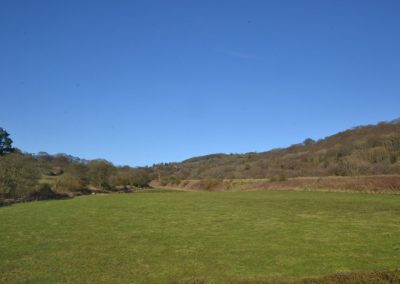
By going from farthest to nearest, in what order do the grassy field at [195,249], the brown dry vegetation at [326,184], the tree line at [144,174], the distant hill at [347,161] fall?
the distant hill at [347,161]
the tree line at [144,174]
the brown dry vegetation at [326,184]
the grassy field at [195,249]

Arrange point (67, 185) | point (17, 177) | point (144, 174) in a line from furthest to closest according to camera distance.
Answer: point (144, 174) < point (67, 185) < point (17, 177)

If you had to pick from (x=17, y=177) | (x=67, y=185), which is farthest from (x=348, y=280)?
(x=67, y=185)

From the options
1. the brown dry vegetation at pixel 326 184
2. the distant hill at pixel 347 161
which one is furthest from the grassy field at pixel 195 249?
the distant hill at pixel 347 161

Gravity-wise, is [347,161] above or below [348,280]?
above

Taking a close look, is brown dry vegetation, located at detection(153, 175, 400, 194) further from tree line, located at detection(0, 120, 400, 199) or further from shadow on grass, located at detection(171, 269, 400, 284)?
shadow on grass, located at detection(171, 269, 400, 284)

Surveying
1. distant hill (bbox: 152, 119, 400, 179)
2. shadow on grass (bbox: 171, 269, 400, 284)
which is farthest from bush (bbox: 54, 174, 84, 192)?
shadow on grass (bbox: 171, 269, 400, 284)

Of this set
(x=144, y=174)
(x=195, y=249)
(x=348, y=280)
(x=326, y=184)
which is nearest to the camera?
(x=348, y=280)

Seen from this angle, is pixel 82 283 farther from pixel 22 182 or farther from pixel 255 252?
pixel 22 182

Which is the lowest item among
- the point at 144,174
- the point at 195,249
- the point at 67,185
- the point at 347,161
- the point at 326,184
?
the point at 195,249

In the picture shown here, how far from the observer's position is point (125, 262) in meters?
11.8

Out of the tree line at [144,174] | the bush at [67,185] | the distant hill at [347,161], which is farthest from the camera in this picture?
the distant hill at [347,161]

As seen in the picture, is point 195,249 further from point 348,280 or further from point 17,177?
point 17,177

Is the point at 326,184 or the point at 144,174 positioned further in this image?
the point at 144,174

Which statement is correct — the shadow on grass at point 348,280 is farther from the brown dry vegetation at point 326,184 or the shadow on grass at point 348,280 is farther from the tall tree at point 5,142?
the tall tree at point 5,142
